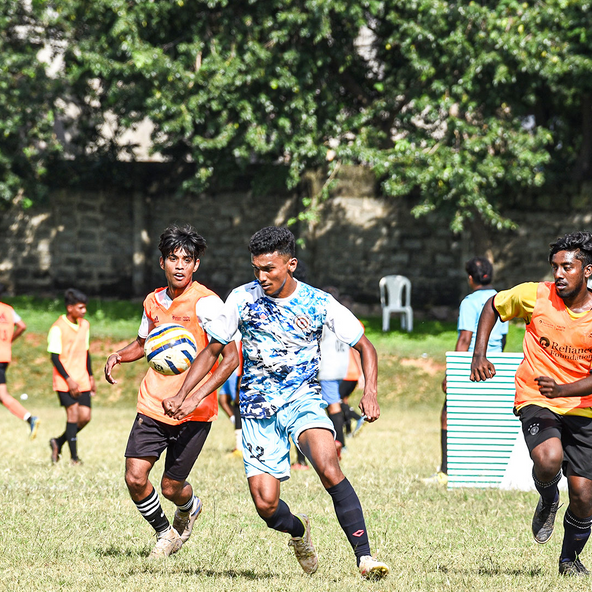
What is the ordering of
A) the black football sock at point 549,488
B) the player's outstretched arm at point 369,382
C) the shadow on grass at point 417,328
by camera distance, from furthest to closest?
the shadow on grass at point 417,328
the black football sock at point 549,488
the player's outstretched arm at point 369,382

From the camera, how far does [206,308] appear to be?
591 centimetres

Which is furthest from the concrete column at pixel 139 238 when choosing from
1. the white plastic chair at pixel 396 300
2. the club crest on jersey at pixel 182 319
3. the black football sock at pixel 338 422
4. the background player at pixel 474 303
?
the club crest on jersey at pixel 182 319

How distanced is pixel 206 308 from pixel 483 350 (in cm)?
182

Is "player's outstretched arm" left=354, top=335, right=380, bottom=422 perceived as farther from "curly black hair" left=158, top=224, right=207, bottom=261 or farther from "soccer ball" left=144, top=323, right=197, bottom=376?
"curly black hair" left=158, top=224, right=207, bottom=261

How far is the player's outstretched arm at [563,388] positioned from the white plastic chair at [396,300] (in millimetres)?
15270

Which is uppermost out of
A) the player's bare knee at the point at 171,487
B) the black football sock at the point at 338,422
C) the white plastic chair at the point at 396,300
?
the player's bare knee at the point at 171,487

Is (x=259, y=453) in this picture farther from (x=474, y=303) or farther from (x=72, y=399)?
(x=72, y=399)

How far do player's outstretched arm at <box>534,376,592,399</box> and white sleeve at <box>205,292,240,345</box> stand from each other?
71.5 inches

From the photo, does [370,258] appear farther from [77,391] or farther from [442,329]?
[77,391]

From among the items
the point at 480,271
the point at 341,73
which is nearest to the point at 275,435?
the point at 480,271

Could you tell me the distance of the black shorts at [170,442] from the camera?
5.92 m

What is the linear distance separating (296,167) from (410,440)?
24.4 ft

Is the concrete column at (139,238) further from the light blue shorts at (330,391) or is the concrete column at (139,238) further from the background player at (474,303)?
the background player at (474,303)

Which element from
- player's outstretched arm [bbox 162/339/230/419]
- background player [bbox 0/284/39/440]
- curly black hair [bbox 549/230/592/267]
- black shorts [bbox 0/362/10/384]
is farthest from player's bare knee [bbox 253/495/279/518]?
black shorts [bbox 0/362/10/384]
